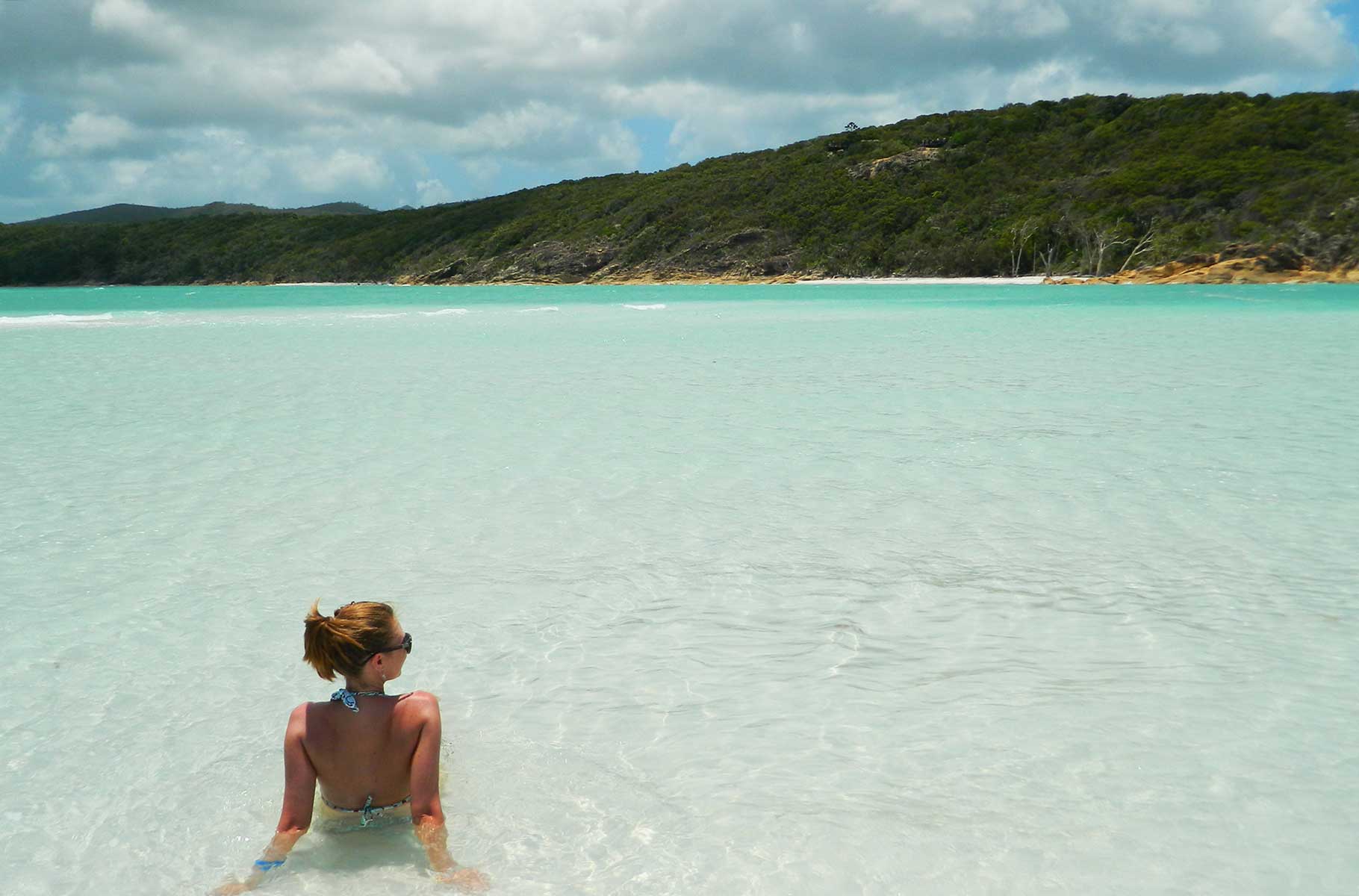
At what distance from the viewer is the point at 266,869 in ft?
8.86

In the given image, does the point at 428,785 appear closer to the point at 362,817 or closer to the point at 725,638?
the point at 362,817

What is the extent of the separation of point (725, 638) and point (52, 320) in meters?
34.8

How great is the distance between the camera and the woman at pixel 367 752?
2652 mm

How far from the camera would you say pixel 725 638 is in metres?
4.22

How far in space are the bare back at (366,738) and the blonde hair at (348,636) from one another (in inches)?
5.8

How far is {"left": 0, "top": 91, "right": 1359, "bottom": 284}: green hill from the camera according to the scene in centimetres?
5738

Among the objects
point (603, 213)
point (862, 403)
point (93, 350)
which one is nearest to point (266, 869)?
point (862, 403)

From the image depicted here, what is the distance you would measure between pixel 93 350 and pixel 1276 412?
18.8 m

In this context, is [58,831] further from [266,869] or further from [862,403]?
[862,403]

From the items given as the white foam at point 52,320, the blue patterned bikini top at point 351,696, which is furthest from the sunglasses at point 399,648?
the white foam at point 52,320

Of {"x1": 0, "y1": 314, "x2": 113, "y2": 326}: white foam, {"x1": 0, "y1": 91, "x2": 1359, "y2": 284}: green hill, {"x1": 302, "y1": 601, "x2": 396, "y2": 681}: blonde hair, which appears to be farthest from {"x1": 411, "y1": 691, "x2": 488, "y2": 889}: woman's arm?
{"x1": 0, "y1": 91, "x2": 1359, "y2": 284}: green hill

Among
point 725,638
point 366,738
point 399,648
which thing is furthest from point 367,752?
point 725,638

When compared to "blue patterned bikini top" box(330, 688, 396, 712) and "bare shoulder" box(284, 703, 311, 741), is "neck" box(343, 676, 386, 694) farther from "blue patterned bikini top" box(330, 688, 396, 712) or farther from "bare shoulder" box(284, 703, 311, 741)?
"bare shoulder" box(284, 703, 311, 741)

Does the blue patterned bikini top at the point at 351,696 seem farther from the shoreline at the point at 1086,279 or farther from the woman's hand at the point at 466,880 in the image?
the shoreline at the point at 1086,279
